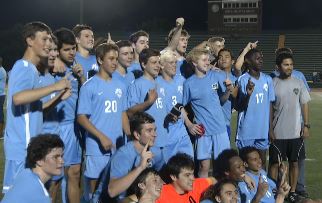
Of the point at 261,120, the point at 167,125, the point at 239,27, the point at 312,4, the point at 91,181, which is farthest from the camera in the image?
the point at 312,4

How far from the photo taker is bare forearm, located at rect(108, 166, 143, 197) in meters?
5.34

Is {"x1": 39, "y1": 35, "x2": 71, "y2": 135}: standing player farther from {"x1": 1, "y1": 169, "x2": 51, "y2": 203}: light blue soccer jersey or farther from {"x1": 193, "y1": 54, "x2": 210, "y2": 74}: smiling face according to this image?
{"x1": 193, "y1": 54, "x2": 210, "y2": 74}: smiling face

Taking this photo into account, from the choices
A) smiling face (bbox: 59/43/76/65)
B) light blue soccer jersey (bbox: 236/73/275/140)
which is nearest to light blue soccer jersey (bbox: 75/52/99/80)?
smiling face (bbox: 59/43/76/65)

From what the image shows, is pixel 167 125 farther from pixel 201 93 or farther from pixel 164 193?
pixel 164 193

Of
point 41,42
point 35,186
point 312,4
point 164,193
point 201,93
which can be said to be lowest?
point 164,193

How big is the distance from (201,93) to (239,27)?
1324 inches

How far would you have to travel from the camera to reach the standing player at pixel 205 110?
748 centimetres

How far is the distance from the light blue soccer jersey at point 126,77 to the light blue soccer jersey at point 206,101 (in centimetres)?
67

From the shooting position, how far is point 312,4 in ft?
168

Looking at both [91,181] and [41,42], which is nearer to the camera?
[41,42]

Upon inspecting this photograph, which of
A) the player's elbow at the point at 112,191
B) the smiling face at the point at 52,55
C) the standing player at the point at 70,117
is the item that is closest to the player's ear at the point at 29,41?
the smiling face at the point at 52,55

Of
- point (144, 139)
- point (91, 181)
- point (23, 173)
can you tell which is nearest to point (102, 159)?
point (91, 181)

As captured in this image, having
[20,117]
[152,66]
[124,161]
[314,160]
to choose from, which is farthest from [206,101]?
[314,160]

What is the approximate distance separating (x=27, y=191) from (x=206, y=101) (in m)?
3.59
